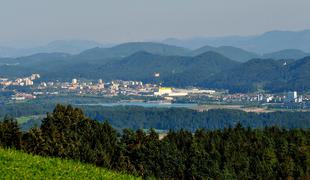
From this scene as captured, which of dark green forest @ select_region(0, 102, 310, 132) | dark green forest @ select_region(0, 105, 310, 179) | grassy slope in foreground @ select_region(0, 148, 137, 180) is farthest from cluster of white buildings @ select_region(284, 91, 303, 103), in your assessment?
grassy slope in foreground @ select_region(0, 148, 137, 180)

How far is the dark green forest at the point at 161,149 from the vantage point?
2630cm

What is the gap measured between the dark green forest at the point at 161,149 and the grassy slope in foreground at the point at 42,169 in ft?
25.1

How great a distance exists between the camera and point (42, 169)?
48.9 ft

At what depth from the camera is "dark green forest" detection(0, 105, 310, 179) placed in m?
26.3

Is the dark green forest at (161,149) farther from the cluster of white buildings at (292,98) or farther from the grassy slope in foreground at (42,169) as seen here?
the cluster of white buildings at (292,98)

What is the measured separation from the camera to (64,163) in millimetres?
16453

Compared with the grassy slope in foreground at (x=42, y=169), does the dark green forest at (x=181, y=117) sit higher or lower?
lower

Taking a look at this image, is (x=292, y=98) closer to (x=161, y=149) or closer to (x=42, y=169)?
(x=161, y=149)

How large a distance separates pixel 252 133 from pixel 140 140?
37.0ft

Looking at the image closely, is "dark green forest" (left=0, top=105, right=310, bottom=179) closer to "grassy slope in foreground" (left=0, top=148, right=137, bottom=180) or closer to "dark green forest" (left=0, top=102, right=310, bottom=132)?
"grassy slope in foreground" (left=0, top=148, right=137, bottom=180)

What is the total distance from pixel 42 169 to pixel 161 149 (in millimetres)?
17659

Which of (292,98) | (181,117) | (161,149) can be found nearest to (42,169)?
(161,149)

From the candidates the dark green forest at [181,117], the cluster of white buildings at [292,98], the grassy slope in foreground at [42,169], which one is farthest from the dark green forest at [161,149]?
the cluster of white buildings at [292,98]

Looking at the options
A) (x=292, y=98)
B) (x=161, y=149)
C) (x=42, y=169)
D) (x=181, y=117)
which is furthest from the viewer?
(x=292, y=98)
